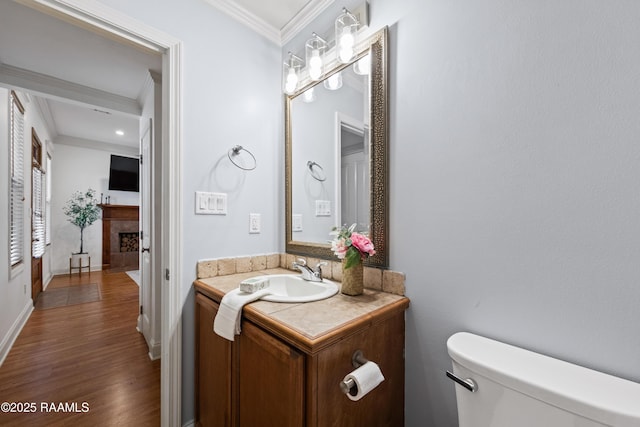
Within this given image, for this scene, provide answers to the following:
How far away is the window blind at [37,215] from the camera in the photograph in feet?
11.0

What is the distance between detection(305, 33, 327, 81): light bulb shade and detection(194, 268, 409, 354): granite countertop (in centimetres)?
117

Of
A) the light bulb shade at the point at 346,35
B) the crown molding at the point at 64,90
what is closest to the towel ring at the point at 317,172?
the light bulb shade at the point at 346,35

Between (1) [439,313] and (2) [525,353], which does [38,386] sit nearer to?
(1) [439,313]

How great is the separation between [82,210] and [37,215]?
61.4 inches

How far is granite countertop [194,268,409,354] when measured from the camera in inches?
30.0

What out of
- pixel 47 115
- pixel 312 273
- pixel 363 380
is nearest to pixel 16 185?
pixel 47 115

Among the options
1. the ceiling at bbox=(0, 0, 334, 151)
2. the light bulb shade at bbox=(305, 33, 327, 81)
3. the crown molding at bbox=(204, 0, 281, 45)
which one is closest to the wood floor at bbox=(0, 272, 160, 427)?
the ceiling at bbox=(0, 0, 334, 151)

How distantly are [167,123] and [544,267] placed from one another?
1.68 metres

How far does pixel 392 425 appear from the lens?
103 centimetres

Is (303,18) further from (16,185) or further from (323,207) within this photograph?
(16,185)

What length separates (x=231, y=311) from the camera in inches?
39.6

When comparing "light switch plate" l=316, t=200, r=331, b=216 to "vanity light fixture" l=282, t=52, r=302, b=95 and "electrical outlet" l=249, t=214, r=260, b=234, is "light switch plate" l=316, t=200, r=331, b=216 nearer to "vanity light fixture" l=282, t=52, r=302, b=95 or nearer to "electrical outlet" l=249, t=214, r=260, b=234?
"electrical outlet" l=249, t=214, r=260, b=234

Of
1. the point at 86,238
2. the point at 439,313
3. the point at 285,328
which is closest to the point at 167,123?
the point at 285,328

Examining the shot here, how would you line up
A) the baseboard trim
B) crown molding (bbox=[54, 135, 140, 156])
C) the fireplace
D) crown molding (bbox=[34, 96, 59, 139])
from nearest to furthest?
the baseboard trim < crown molding (bbox=[34, 96, 59, 139]) < crown molding (bbox=[54, 135, 140, 156]) < the fireplace
